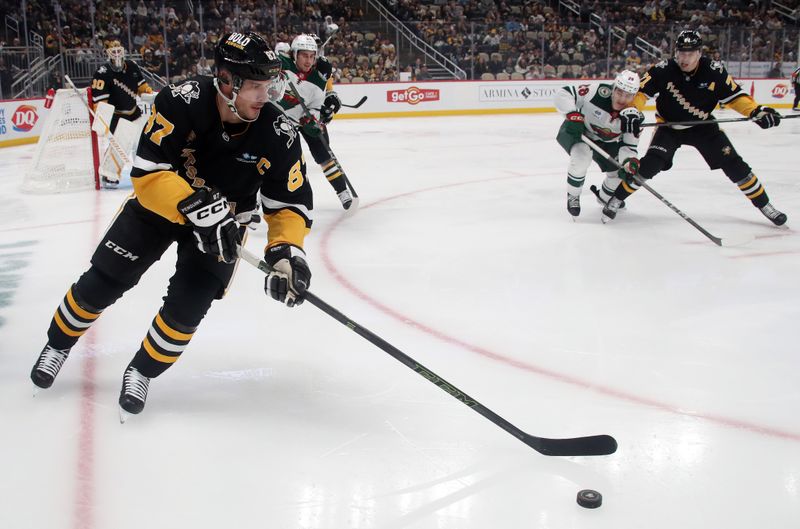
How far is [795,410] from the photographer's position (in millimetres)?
2355

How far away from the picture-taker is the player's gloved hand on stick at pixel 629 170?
4.79 m

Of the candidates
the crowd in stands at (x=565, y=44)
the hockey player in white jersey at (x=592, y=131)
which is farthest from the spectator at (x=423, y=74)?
the hockey player in white jersey at (x=592, y=131)

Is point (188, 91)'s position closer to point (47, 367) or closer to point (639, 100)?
point (47, 367)

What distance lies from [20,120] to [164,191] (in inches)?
329

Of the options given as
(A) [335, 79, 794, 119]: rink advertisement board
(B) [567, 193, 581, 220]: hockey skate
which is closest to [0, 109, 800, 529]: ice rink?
(B) [567, 193, 581, 220]: hockey skate

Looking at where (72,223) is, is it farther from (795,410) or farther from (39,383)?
(795,410)

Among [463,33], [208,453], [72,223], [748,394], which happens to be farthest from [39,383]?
[463,33]

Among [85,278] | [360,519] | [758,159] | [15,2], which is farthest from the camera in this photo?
[15,2]

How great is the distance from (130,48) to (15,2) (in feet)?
5.31

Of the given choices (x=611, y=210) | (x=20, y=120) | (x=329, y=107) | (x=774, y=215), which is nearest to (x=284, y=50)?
(x=329, y=107)

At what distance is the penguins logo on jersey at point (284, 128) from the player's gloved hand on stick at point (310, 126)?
2.86m

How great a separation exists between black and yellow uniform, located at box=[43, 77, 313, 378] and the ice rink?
0.31 metres

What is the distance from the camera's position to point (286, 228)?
2.26m

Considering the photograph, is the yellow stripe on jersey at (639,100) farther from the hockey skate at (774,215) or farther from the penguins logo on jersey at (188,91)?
the penguins logo on jersey at (188,91)
